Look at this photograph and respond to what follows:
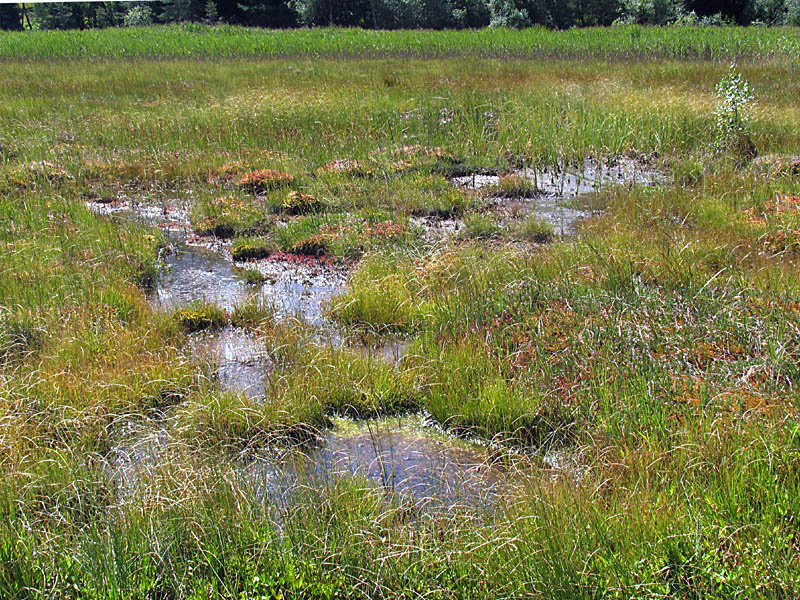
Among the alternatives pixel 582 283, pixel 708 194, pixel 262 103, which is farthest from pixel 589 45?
pixel 582 283

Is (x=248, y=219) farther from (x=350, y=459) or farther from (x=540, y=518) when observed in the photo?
(x=540, y=518)

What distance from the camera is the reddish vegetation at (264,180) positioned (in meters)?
9.84

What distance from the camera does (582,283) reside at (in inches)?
236

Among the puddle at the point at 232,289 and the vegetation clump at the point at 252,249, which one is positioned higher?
the vegetation clump at the point at 252,249

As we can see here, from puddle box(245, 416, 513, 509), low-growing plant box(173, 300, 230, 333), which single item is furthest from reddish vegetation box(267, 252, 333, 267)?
puddle box(245, 416, 513, 509)

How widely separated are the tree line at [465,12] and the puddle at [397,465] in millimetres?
41490

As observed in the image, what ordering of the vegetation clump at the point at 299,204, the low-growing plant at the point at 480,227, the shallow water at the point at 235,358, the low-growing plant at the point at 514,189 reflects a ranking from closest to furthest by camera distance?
1. the shallow water at the point at 235,358
2. the low-growing plant at the point at 480,227
3. the vegetation clump at the point at 299,204
4. the low-growing plant at the point at 514,189

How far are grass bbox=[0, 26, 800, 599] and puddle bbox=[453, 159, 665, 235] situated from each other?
24 cm

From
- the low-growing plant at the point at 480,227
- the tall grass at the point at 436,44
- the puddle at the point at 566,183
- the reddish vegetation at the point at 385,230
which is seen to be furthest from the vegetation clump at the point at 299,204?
the tall grass at the point at 436,44

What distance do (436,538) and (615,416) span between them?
4.73 feet

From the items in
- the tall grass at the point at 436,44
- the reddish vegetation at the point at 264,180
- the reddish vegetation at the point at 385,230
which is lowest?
the reddish vegetation at the point at 385,230

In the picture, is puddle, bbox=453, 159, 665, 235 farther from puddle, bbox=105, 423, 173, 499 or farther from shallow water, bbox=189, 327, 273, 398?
puddle, bbox=105, 423, 173, 499

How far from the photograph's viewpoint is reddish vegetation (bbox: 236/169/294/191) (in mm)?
9836

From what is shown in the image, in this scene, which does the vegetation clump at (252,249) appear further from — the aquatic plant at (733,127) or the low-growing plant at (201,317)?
the aquatic plant at (733,127)
